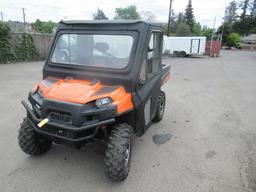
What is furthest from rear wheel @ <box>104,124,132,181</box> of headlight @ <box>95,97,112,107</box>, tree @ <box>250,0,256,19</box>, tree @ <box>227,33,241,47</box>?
tree @ <box>250,0,256,19</box>

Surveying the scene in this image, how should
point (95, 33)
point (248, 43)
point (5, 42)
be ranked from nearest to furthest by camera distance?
point (95, 33) → point (5, 42) → point (248, 43)

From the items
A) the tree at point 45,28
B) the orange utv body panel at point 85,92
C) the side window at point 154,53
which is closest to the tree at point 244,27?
the tree at point 45,28

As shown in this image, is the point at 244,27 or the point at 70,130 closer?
the point at 70,130

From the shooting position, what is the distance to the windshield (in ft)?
10.2

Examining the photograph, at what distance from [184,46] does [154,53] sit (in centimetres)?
2160

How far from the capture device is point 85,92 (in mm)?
2764

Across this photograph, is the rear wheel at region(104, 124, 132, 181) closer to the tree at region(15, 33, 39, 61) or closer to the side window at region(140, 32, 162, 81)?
the side window at region(140, 32, 162, 81)

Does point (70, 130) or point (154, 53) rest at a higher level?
point (154, 53)

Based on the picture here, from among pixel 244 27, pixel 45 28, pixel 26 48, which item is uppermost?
pixel 244 27

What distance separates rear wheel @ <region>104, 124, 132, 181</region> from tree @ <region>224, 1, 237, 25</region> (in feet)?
284

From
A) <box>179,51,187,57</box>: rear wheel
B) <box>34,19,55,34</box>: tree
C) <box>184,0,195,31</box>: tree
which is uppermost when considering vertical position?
<box>184,0,195,31</box>: tree

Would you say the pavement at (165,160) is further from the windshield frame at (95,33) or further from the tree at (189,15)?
the tree at (189,15)

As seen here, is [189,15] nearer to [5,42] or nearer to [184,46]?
[184,46]

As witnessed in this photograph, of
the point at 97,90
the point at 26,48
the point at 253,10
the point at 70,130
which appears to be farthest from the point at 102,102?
the point at 253,10
